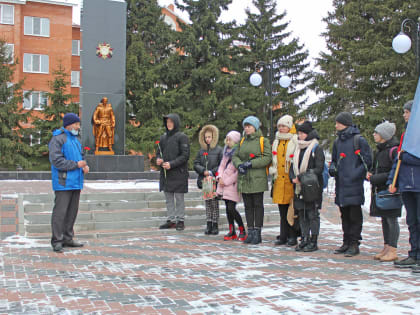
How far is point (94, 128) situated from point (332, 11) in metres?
17.5

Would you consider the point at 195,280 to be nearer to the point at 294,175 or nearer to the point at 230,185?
the point at 294,175

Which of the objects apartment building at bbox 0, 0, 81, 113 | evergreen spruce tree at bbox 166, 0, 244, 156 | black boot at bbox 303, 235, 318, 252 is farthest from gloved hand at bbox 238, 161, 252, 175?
apartment building at bbox 0, 0, 81, 113

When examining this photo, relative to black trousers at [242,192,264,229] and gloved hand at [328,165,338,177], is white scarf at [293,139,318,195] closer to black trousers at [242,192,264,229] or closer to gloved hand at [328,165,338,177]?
gloved hand at [328,165,338,177]

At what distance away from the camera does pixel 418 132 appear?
5152 mm

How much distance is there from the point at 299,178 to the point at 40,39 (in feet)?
101

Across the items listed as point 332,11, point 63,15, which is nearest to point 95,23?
point 332,11

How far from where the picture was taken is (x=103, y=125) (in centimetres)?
1559

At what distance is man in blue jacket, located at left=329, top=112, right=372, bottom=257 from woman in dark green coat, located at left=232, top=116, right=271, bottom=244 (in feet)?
3.56

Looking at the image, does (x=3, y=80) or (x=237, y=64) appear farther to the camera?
(x=237, y=64)

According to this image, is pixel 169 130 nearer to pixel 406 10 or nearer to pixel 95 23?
pixel 95 23

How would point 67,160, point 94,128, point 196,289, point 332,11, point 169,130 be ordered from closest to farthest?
point 196,289, point 67,160, point 169,130, point 94,128, point 332,11

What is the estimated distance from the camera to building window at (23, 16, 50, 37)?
105 feet

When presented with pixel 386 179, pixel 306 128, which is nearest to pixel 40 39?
pixel 306 128

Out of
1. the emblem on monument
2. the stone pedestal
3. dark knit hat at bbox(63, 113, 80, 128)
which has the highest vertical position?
the emblem on monument
